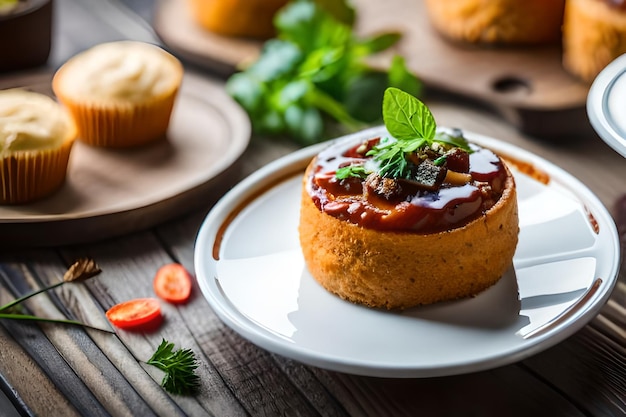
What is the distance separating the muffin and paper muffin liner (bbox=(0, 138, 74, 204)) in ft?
3.88

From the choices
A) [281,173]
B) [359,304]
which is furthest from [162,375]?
[281,173]

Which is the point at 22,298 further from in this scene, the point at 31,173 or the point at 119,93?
the point at 119,93

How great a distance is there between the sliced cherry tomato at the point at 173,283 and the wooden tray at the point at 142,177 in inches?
9.4

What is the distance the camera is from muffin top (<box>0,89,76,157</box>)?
259 centimetres

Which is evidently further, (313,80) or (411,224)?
(313,80)

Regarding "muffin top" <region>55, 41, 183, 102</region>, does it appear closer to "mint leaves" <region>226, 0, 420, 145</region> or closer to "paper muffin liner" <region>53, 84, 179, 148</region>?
"paper muffin liner" <region>53, 84, 179, 148</region>

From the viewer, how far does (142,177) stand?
2.89 meters

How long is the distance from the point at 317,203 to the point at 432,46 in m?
1.65

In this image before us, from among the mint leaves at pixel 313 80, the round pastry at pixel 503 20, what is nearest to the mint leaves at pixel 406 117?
the mint leaves at pixel 313 80

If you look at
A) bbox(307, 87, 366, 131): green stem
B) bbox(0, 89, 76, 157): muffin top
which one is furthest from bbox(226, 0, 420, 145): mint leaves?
bbox(0, 89, 76, 157): muffin top

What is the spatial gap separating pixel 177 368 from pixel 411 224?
0.70 metres

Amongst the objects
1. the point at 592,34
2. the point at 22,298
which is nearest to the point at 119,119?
the point at 22,298

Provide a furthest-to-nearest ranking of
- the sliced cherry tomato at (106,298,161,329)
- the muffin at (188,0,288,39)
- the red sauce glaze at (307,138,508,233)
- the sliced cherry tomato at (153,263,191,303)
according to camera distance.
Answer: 1. the muffin at (188,0,288,39)
2. the sliced cherry tomato at (153,263,191,303)
3. the sliced cherry tomato at (106,298,161,329)
4. the red sauce glaze at (307,138,508,233)

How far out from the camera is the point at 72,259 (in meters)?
2.60
